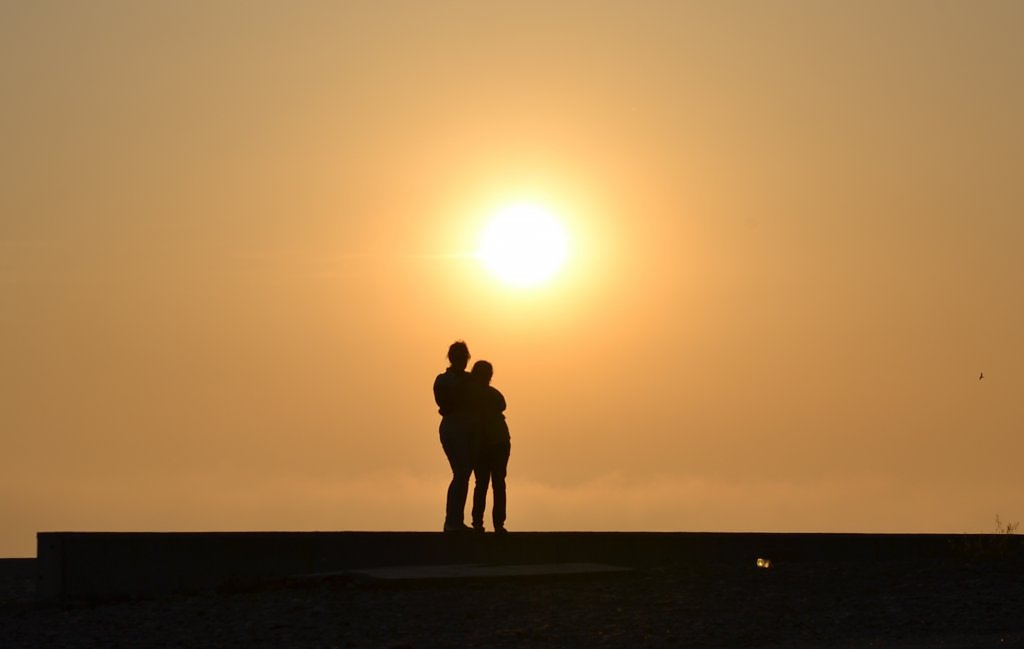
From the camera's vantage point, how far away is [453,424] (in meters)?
17.5

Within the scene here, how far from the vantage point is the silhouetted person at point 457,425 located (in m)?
17.5

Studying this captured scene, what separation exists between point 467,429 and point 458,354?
72cm

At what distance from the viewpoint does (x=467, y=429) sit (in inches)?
688

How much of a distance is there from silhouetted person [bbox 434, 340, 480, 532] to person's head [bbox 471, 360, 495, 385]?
0.30 ft
